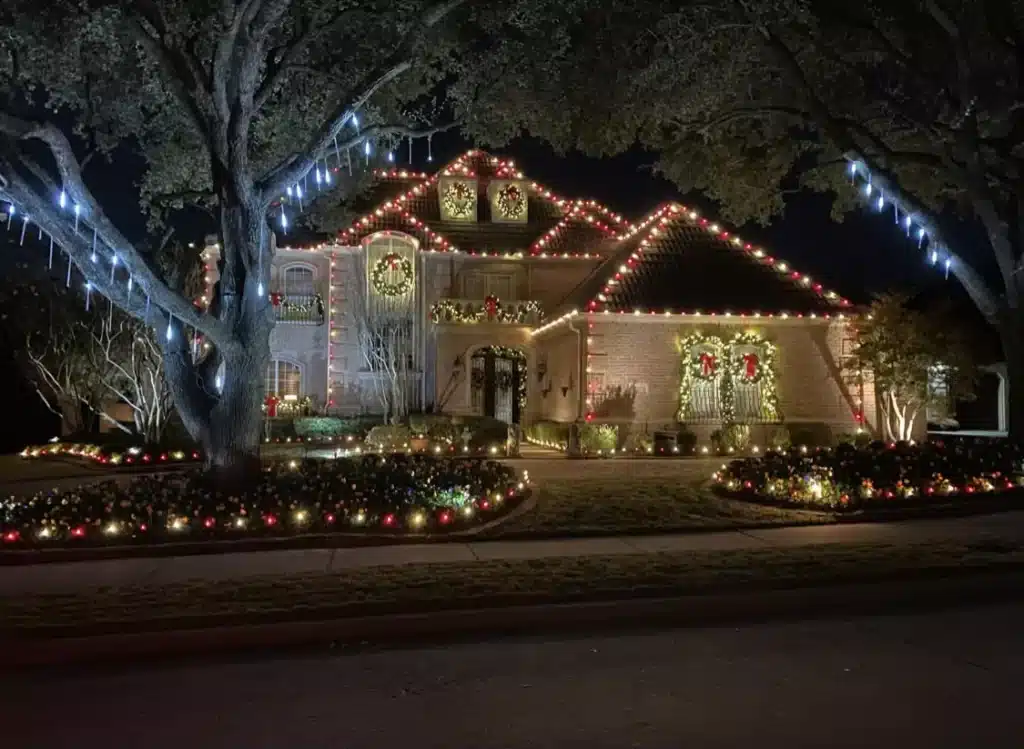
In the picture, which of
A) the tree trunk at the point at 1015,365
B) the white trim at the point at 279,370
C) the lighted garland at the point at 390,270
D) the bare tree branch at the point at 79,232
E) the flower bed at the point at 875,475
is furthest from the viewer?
the white trim at the point at 279,370

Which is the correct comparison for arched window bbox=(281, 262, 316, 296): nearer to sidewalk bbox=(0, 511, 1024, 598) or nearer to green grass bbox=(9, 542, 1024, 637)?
sidewalk bbox=(0, 511, 1024, 598)

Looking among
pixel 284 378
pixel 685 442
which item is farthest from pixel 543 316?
pixel 284 378

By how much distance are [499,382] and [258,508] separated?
58.9 ft

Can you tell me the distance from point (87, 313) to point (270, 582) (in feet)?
67.8

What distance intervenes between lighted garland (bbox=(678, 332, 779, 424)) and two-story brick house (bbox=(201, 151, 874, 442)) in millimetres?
37

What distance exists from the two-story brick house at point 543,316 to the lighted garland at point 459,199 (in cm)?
5

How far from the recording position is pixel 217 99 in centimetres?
1245

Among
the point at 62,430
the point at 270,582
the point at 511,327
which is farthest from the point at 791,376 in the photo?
the point at 62,430

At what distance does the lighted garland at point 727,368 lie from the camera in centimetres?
2308

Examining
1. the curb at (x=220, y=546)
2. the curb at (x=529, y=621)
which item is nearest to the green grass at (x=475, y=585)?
the curb at (x=529, y=621)

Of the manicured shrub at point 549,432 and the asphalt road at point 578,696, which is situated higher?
the manicured shrub at point 549,432

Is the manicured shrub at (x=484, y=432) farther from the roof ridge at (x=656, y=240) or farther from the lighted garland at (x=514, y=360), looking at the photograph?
the lighted garland at (x=514, y=360)

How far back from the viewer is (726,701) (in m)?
5.78

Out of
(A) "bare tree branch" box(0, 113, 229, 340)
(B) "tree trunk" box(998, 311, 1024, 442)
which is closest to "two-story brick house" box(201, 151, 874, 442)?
(B) "tree trunk" box(998, 311, 1024, 442)
